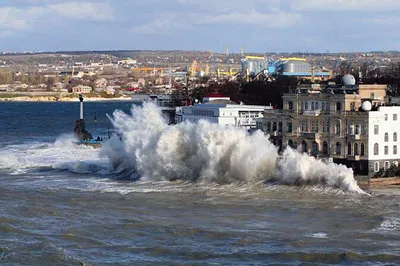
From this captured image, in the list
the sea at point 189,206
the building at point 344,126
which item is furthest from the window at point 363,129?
the sea at point 189,206

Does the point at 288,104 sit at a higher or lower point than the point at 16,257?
higher

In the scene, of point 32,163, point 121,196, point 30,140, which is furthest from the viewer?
point 30,140

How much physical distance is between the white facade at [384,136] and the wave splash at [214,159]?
2.22 metres

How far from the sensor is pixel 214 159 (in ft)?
153

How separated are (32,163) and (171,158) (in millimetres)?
12565

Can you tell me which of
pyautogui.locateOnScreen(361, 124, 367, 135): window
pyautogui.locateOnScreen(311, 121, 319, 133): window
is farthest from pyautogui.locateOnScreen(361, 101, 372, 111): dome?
pyautogui.locateOnScreen(311, 121, 319, 133): window

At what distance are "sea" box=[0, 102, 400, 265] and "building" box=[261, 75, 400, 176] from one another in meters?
1.72

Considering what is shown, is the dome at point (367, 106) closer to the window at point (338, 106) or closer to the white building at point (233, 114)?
the window at point (338, 106)

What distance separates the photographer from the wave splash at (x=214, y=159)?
4350 cm

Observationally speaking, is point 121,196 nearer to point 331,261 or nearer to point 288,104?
point 288,104

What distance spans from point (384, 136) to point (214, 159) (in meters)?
7.16

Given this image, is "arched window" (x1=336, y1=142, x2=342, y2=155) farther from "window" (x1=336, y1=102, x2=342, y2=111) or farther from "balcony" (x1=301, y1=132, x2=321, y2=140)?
"window" (x1=336, y1=102, x2=342, y2=111)

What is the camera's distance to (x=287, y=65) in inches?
6417

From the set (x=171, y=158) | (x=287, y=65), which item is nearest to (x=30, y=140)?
(x=171, y=158)
